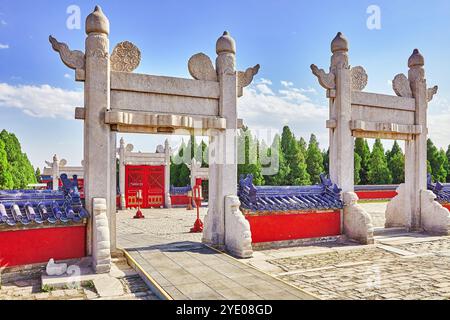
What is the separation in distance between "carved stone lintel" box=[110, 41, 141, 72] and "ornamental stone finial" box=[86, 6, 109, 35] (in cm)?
46

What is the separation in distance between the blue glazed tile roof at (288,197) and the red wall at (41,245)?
3702mm

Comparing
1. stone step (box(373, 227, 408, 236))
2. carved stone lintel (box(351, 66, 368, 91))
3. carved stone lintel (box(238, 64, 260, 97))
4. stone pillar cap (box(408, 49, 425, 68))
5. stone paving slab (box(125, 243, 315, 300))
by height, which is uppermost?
stone pillar cap (box(408, 49, 425, 68))

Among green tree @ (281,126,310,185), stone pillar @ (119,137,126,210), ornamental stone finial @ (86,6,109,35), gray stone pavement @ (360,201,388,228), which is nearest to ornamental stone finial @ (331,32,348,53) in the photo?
ornamental stone finial @ (86,6,109,35)

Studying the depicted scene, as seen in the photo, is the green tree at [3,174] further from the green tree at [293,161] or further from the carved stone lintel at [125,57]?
the green tree at [293,161]

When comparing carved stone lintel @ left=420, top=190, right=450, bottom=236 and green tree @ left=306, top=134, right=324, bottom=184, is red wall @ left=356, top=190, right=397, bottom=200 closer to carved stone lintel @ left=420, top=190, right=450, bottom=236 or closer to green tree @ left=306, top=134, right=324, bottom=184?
green tree @ left=306, top=134, right=324, bottom=184

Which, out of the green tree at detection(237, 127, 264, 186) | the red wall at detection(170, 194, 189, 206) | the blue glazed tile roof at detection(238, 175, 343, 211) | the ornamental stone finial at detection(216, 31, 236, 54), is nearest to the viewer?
the ornamental stone finial at detection(216, 31, 236, 54)

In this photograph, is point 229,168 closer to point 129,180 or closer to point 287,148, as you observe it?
point 129,180

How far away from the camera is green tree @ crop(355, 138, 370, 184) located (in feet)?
107

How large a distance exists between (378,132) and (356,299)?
662 centimetres

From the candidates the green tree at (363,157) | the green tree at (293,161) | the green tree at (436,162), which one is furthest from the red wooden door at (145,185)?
the green tree at (436,162)

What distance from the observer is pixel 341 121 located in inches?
400

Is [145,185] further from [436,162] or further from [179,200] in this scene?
[436,162]
